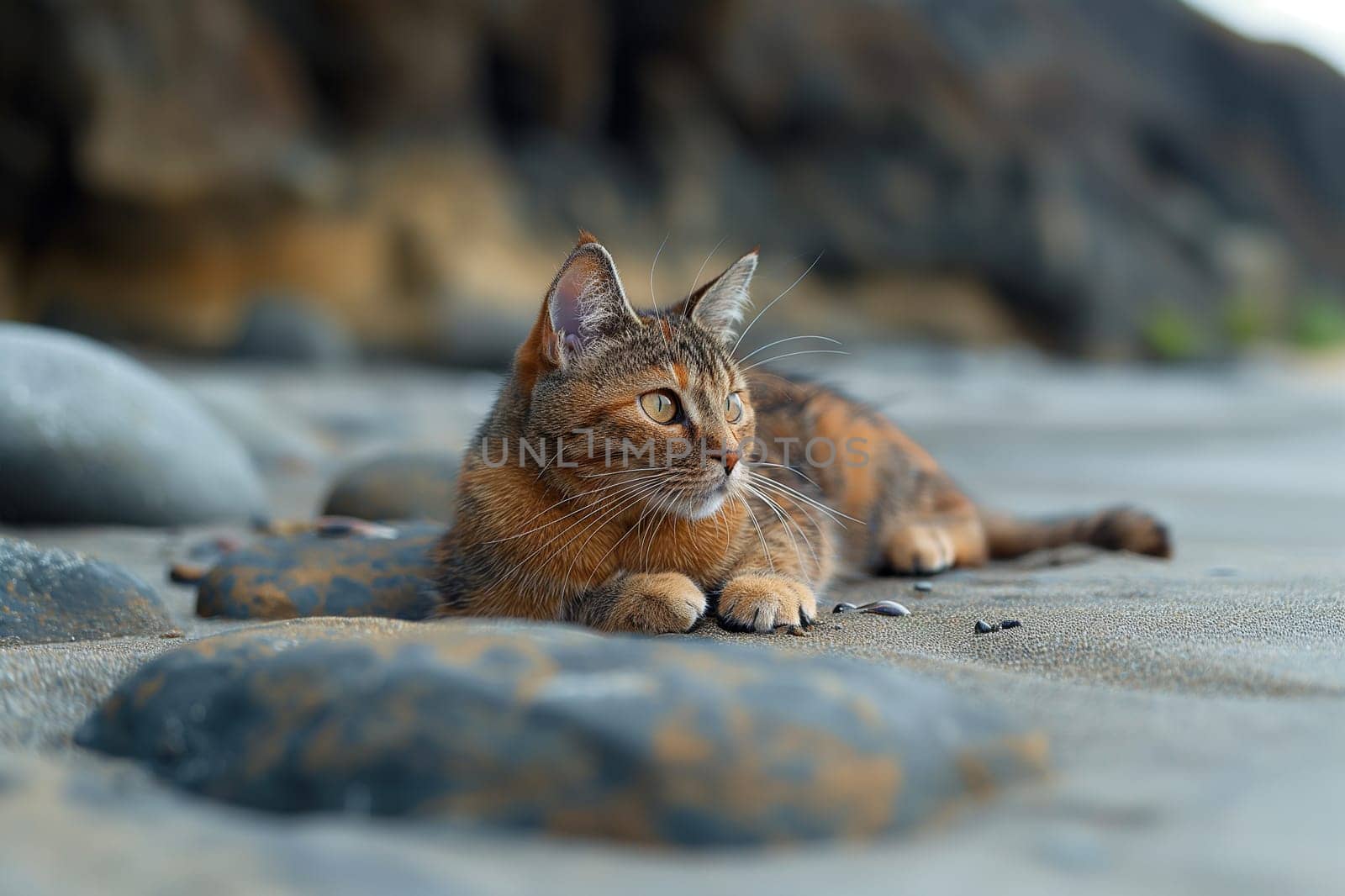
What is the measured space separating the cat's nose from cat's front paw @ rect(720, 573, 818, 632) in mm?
327

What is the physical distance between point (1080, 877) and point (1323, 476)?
685 cm

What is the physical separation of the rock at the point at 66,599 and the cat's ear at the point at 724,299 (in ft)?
6.01

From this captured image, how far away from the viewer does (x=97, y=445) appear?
454 cm

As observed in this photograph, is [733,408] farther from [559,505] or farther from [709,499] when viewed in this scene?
[559,505]

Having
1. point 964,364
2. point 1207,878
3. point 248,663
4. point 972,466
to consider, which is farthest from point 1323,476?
point 964,364

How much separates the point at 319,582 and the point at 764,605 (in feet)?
4.95

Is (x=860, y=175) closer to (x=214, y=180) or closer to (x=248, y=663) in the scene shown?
(x=214, y=180)

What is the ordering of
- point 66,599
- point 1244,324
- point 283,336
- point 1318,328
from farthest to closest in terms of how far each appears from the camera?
point 1318,328, point 1244,324, point 283,336, point 66,599

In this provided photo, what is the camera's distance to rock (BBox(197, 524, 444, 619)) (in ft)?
11.0

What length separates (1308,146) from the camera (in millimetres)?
26172

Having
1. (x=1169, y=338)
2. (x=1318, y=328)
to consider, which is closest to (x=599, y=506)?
(x=1169, y=338)

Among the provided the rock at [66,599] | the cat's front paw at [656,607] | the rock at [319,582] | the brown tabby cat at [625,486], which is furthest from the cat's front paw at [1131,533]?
the rock at [66,599]

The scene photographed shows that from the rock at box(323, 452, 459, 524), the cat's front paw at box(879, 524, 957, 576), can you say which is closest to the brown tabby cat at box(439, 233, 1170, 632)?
the cat's front paw at box(879, 524, 957, 576)

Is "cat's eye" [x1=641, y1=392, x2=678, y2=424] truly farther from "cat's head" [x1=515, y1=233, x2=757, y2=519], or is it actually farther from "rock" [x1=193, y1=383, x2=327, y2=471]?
"rock" [x1=193, y1=383, x2=327, y2=471]
